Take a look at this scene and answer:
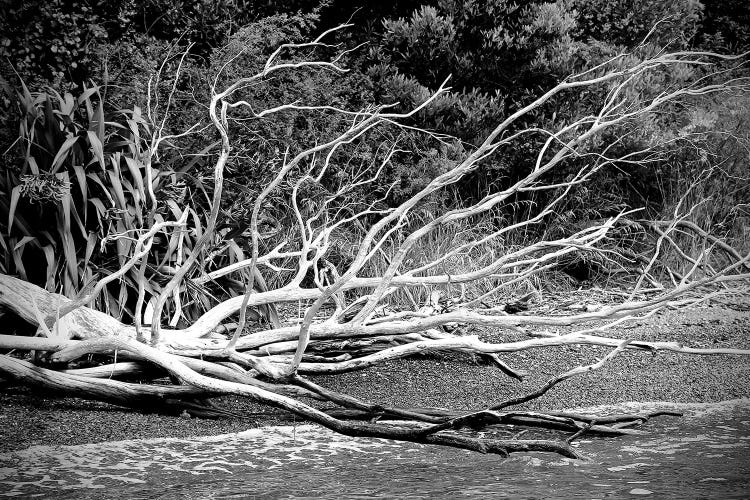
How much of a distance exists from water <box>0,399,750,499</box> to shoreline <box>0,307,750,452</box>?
225 millimetres

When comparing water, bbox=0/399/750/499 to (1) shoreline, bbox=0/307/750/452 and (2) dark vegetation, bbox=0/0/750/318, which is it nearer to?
(1) shoreline, bbox=0/307/750/452

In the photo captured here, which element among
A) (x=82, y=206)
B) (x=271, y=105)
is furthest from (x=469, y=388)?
(x=271, y=105)

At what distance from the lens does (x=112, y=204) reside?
615 centimetres

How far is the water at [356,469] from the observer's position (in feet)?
11.6

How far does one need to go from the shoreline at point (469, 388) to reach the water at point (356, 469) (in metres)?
0.23

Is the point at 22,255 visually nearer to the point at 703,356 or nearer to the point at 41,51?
the point at 41,51

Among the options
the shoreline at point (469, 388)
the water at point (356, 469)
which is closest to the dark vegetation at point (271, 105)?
the shoreline at point (469, 388)

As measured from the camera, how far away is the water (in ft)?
11.6

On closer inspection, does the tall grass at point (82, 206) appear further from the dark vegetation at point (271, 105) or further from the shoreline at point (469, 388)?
the shoreline at point (469, 388)

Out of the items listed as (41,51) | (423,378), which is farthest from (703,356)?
(41,51)

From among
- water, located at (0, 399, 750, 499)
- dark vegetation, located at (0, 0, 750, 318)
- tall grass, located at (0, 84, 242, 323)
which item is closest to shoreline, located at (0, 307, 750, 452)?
water, located at (0, 399, 750, 499)

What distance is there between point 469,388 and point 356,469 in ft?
5.19

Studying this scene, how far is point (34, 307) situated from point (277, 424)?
1.57 metres

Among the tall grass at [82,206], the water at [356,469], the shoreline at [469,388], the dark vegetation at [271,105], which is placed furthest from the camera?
the dark vegetation at [271,105]
